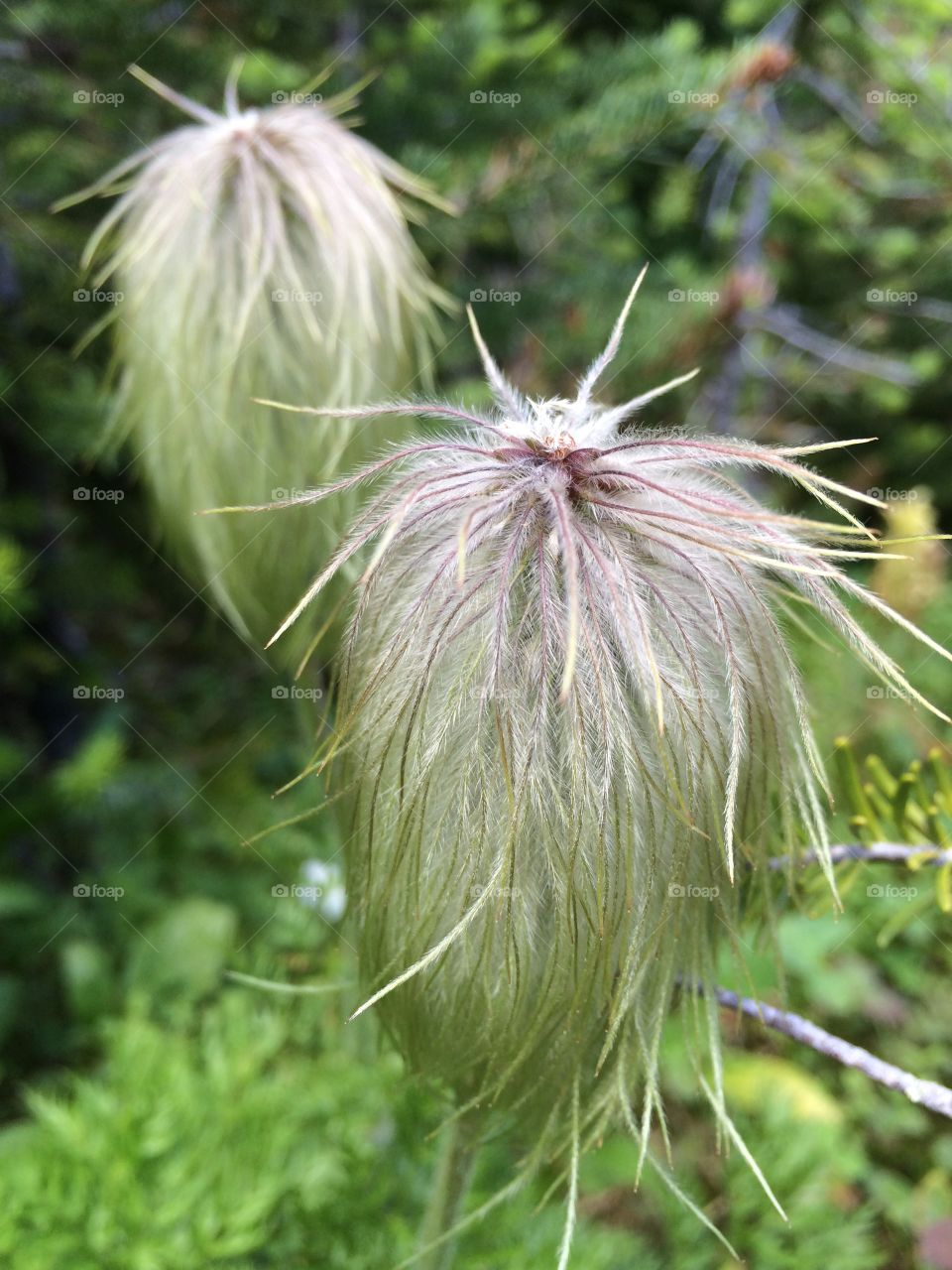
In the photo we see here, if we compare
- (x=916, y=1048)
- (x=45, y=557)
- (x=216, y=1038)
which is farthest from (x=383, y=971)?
(x=916, y=1048)

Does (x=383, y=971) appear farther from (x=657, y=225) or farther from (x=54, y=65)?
(x=657, y=225)

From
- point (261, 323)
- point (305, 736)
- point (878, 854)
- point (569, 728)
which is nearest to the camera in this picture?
point (569, 728)

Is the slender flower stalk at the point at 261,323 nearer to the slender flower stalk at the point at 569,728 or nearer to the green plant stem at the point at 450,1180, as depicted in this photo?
the slender flower stalk at the point at 569,728

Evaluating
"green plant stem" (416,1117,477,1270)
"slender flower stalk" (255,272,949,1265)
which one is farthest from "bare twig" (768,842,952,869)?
"green plant stem" (416,1117,477,1270)

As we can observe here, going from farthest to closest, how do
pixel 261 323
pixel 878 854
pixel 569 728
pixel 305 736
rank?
pixel 305 736
pixel 261 323
pixel 878 854
pixel 569 728

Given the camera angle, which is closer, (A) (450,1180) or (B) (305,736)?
(A) (450,1180)

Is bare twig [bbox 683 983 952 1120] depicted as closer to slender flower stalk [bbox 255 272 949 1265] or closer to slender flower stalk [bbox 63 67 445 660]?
slender flower stalk [bbox 255 272 949 1265]

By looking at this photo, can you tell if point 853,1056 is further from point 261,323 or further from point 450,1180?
point 261,323

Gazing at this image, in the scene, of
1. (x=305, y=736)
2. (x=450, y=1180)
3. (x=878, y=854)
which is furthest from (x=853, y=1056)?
(x=305, y=736)

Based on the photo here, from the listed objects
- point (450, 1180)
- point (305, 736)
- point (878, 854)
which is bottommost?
point (450, 1180)
